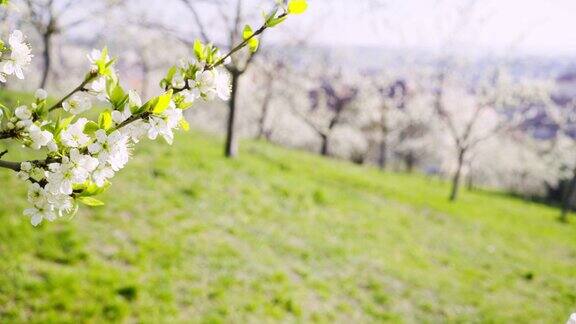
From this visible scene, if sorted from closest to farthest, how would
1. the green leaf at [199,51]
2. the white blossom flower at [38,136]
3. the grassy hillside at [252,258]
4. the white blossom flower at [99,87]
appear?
the white blossom flower at [38,136]
the white blossom flower at [99,87]
the green leaf at [199,51]
the grassy hillside at [252,258]

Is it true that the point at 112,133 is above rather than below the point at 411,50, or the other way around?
below

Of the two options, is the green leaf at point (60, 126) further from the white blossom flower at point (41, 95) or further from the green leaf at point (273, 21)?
the green leaf at point (273, 21)

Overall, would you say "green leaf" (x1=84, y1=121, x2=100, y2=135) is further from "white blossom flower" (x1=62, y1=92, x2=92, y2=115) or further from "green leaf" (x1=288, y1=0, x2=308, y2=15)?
"green leaf" (x1=288, y1=0, x2=308, y2=15)

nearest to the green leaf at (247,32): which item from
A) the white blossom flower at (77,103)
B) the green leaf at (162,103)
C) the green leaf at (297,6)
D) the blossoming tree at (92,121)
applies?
the blossoming tree at (92,121)

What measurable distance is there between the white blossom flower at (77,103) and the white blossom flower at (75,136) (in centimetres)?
10

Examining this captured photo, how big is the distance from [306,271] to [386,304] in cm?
160

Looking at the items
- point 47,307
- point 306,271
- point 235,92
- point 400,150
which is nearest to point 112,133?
point 47,307

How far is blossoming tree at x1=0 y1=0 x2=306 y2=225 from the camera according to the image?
1812 mm

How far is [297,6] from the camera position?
194cm

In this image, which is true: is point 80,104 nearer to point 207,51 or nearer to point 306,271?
point 207,51

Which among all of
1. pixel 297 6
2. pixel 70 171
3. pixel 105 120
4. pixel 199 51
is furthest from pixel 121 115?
pixel 297 6

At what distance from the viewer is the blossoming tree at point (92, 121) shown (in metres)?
1.81

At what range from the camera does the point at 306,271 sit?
28.6 ft

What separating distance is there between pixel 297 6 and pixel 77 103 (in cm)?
99
